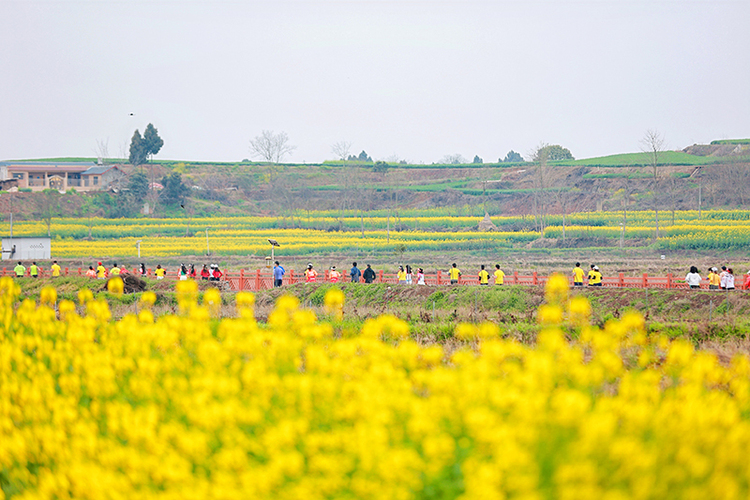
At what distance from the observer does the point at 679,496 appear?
3.84 m

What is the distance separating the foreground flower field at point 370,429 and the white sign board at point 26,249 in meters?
38.9

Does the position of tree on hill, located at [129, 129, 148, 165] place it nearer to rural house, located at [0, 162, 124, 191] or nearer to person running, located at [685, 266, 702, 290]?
rural house, located at [0, 162, 124, 191]

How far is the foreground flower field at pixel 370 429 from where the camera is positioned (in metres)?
4.02

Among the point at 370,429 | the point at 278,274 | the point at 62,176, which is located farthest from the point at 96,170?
the point at 370,429

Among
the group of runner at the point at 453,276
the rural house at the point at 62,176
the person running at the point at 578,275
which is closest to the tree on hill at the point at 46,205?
the rural house at the point at 62,176

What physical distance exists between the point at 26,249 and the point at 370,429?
43.5m

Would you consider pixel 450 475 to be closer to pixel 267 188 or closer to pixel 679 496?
pixel 679 496

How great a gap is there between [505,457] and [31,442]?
4329mm

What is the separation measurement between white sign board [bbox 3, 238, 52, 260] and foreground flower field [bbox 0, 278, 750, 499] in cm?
3889

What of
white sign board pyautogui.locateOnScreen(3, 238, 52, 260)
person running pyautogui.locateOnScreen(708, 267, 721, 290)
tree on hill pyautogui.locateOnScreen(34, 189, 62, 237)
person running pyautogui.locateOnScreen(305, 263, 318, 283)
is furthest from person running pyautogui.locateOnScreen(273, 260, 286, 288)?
tree on hill pyautogui.locateOnScreen(34, 189, 62, 237)

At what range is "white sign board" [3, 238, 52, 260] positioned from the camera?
42.2 m

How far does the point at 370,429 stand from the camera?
461cm

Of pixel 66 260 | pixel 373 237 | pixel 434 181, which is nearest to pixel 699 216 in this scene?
pixel 373 237

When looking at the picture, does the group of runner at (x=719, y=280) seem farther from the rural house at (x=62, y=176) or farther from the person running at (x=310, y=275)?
the rural house at (x=62, y=176)
